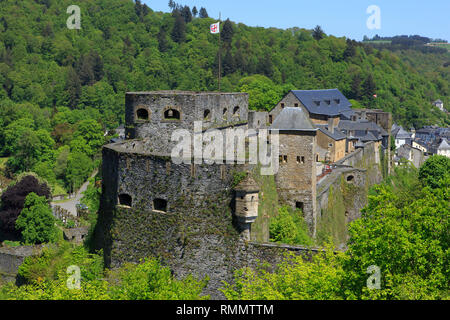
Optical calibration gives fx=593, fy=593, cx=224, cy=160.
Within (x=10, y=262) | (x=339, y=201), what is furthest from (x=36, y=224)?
(x=339, y=201)

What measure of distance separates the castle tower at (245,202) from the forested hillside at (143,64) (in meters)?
76.9

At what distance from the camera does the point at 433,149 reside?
11481cm

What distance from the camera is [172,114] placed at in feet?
106

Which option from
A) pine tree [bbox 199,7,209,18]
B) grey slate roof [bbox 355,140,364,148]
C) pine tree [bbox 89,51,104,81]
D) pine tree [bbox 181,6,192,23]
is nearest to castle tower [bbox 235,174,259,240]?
grey slate roof [bbox 355,140,364,148]

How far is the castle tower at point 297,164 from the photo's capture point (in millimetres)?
34188

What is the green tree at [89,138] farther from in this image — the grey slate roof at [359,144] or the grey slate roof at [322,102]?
the grey slate roof at [359,144]

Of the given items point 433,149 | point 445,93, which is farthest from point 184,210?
point 445,93

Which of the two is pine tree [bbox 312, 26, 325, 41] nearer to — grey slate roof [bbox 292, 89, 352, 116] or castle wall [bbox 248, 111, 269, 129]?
grey slate roof [bbox 292, 89, 352, 116]

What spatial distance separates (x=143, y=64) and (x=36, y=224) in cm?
9654

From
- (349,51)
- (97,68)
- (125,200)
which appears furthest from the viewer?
(349,51)

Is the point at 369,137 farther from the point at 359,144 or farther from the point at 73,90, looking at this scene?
the point at 73,90

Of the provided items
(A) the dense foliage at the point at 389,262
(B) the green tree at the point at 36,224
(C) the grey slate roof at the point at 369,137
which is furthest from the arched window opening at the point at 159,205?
(C) the grey slate roof at the point at 369,137

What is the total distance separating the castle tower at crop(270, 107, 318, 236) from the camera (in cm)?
3419
